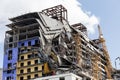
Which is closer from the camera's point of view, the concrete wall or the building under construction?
the building under construction

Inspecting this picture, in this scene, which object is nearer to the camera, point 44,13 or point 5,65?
point 5,65

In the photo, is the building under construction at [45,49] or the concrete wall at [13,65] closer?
the building under construction at [45,49]

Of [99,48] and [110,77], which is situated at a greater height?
[99,48]

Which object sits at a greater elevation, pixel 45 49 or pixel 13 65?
pixel 45 49

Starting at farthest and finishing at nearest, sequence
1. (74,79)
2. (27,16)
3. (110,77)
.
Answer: (110,77)
(27,16)
(74,79)

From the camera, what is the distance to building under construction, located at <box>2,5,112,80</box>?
12575 centimetres

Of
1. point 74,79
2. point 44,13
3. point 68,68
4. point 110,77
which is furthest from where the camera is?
point 110,77

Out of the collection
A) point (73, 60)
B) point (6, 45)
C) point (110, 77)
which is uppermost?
point (6, 45)

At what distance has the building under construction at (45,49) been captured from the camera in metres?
126

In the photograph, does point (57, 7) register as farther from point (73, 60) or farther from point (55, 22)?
point (73, 60)

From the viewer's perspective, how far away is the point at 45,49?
422ft

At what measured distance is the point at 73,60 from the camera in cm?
13688

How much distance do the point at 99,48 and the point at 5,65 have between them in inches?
2468

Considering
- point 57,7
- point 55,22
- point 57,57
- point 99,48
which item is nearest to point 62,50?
point 57,57
